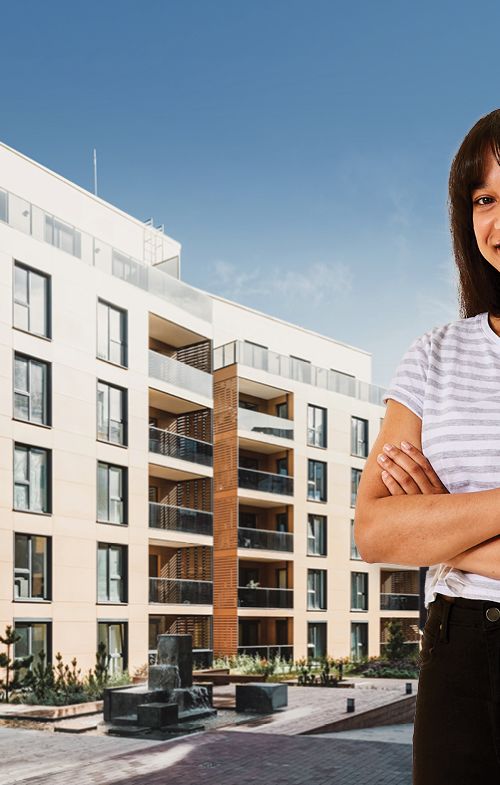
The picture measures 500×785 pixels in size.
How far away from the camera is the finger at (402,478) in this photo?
123cm

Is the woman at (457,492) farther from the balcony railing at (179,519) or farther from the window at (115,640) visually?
the balcony railing at (179,519)

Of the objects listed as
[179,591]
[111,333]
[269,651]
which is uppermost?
[111,333]

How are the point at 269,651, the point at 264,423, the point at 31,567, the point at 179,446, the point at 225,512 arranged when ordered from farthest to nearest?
the point at 264,423, the point at 225,512, the point at 269,651, the point at 179,446, the point at 31,567

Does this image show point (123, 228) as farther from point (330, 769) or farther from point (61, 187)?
point (330, 769)

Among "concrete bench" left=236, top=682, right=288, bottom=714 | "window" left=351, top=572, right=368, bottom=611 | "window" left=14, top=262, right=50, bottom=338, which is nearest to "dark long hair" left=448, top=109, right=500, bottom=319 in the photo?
"concrete bench" left=236, top=682, right=288, bottom=714

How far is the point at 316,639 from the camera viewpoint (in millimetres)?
26203

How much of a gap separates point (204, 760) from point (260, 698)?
4.28m

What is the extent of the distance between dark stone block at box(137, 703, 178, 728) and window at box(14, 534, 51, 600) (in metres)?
5.06

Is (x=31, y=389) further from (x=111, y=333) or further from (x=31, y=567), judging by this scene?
(x=31, y=567)

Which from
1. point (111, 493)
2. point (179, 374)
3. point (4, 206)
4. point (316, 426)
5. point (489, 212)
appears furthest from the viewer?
point (316, 426)

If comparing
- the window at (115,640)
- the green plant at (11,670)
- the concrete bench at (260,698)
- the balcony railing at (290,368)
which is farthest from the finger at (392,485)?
the balcony railing at (290,368)

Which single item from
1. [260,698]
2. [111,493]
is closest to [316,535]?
[111,493]

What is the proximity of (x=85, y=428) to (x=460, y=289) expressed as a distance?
1770 centimetres

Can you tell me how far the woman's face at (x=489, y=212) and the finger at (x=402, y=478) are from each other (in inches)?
13.0
